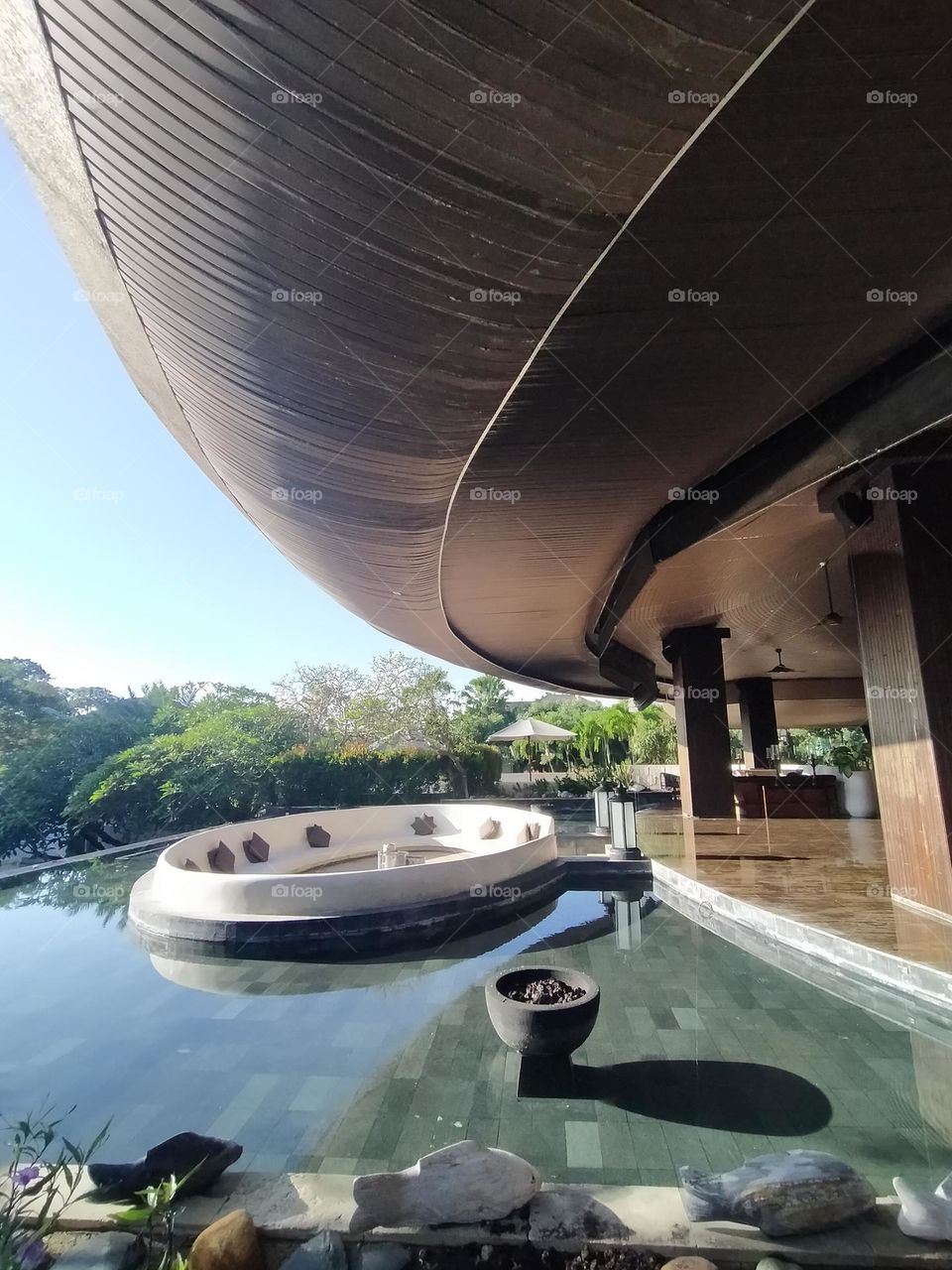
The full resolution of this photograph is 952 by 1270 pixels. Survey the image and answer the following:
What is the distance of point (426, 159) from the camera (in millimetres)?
1582

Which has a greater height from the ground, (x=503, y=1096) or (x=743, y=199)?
(x=743, y=199)

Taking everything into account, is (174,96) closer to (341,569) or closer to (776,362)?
(776,362)

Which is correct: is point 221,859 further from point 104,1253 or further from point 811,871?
point 104,1253

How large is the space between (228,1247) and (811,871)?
676 cm

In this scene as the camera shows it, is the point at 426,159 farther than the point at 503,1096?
No

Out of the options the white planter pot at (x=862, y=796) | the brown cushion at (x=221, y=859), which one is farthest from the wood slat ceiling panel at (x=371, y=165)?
the white planter pot at (x=862, y=796)

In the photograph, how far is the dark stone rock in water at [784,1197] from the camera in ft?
5.93

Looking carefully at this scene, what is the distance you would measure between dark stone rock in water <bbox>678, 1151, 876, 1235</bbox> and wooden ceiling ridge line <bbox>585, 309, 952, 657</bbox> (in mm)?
3399

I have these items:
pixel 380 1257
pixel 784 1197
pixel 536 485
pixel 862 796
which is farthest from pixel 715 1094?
pixel 862 796

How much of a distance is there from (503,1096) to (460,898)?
3643 mm

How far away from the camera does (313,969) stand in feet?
18.5

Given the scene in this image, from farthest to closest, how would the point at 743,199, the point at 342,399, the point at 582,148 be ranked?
the point at 342,399 < the point at 743,199 < the point at 582,148

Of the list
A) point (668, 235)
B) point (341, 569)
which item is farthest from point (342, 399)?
point (341, 569)

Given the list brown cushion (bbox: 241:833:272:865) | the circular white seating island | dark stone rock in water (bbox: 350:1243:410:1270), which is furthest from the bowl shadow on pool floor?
brown cushion (bbox: 241:833:272:865)
